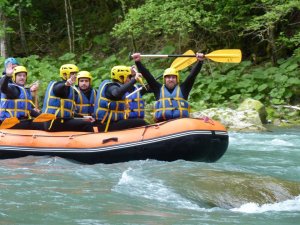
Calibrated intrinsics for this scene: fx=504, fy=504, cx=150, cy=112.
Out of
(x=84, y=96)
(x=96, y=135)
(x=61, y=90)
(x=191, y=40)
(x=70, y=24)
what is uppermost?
(x=70, y=24)

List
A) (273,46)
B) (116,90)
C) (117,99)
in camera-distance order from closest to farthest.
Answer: (116,90) → (117,99) → (273,46)

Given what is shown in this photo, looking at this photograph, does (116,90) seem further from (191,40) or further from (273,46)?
(191,40)

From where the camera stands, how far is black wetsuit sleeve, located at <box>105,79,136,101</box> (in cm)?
682

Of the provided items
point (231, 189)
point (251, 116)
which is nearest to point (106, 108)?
point (231, 189)

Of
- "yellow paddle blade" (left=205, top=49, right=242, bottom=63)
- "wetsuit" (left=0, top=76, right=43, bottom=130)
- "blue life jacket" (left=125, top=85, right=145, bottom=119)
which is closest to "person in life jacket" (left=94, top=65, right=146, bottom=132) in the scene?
"blue life jacket" (left=125, top=85, right=145, bottom=119)

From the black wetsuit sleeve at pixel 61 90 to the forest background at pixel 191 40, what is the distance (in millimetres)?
6015

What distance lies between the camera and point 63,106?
7254mm

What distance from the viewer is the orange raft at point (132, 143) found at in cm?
671

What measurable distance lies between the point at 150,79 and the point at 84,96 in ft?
3.91

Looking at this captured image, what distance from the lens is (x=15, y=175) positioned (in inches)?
230

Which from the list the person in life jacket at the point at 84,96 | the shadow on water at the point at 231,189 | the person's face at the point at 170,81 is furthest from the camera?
the person in life jacket at the point at 84,96

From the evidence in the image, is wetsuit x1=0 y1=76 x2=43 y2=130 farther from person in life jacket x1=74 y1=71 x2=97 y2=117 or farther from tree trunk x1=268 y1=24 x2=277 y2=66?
tree trunk x1=268 y1=24 x2=277 y2=66

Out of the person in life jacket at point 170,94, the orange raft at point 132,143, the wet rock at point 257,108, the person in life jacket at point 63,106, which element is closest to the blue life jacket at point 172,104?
the person in life jacket at point 170,94

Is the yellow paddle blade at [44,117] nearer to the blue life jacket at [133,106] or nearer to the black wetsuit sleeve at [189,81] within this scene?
the blue life jacket at [133,106]
